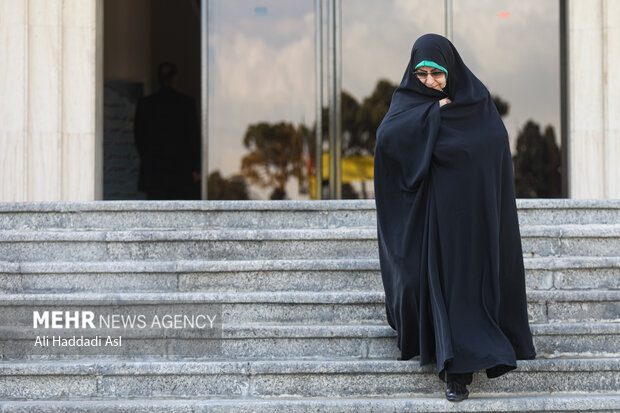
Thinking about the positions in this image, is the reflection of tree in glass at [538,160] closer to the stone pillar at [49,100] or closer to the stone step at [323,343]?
the stone pillar at [49,100]

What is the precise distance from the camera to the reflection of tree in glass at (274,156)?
8039 mm

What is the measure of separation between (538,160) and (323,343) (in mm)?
5566

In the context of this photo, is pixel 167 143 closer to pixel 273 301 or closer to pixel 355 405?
pixel 273 301

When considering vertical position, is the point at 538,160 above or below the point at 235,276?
above

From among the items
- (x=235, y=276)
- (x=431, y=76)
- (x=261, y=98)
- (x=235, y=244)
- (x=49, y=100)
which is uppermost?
(x=261, y=98)

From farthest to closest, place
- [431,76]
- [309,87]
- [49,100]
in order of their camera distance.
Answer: [309,87] → [49,100] → [431,76]

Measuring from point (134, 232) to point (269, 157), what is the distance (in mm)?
3823

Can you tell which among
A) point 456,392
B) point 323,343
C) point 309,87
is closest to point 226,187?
point 309,87

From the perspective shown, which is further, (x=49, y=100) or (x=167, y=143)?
(x=167, y=143)

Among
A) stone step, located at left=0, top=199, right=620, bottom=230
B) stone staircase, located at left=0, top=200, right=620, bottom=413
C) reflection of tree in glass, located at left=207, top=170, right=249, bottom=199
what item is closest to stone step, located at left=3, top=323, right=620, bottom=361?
stone staircase, located at left=0, top=200, right=620, bottom=413

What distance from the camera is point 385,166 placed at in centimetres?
354

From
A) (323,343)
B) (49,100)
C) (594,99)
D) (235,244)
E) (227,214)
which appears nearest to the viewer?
(323,343)

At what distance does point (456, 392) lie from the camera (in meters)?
3.33

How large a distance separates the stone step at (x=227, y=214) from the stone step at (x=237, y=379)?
1.40 metres
